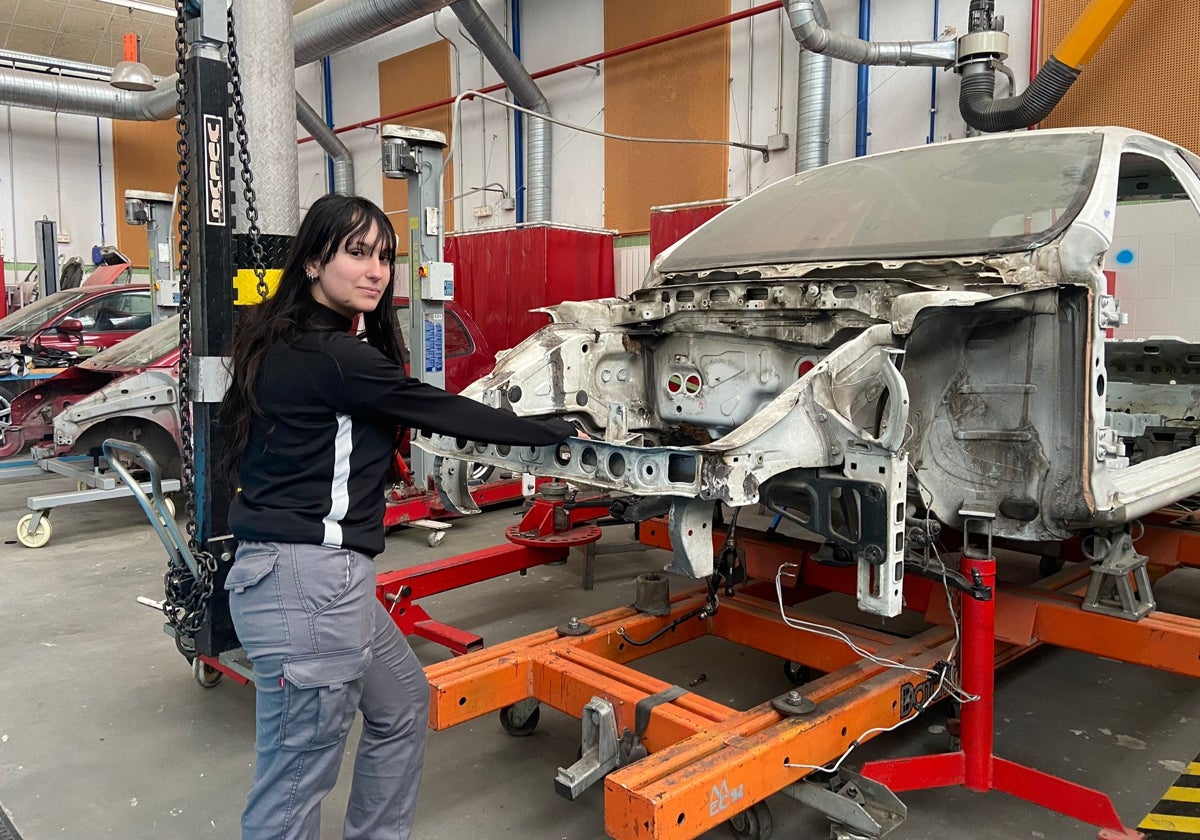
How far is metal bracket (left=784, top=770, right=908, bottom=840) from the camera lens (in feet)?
7.28

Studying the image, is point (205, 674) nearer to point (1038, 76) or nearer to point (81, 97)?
point (1038, 76)

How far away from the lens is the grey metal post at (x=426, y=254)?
5562 mm

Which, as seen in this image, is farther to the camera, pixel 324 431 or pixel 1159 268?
pixel 1159 268

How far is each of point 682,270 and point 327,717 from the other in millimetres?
2371

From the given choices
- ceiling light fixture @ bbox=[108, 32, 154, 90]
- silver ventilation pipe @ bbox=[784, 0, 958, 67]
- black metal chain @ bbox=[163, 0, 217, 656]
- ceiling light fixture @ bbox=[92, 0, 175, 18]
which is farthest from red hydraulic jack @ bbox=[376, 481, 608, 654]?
ceiling light fixture @ bbox=[92, 0, 175, 18]

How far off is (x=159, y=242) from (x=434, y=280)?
13.3ft

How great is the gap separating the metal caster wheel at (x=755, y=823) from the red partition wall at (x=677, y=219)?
681 centimetres

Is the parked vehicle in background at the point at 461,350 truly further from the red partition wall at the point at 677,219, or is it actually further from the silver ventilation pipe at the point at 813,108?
the silver ventilation pipe at the point at 813,108

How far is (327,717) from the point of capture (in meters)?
1.82

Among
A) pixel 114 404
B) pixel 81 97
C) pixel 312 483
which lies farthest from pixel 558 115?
pixel 312 483

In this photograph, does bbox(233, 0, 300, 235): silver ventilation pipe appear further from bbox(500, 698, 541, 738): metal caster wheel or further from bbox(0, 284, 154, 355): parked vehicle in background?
bbox(0, 284, 154, 355): parked vehicle in background

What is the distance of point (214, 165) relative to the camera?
9.25ft

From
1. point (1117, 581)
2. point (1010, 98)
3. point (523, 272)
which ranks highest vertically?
point (1010, 98)

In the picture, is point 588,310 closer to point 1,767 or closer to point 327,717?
point 327,717
